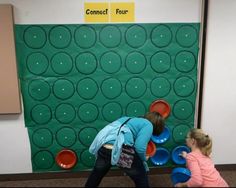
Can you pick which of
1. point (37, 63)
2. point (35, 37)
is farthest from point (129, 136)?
point (35, 37)

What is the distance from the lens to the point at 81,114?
3.00m

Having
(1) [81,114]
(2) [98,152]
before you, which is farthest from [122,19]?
(2) [98,152]

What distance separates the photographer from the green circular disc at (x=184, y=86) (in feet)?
9.93

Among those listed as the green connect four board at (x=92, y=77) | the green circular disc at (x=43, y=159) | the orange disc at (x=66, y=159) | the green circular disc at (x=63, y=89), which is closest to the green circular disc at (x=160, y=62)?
the green connect four board at (x=92, y=77)

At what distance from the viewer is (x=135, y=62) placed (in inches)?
116

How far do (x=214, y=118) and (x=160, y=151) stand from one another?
0.69 meters

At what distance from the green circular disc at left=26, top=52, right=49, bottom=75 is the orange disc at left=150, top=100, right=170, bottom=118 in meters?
1.16

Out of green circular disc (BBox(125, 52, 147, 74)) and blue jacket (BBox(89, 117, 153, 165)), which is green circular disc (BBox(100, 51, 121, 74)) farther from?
blue jacket (BBox(89, 117, 153, 165))

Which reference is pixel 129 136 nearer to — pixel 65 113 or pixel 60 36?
pixel 65 113

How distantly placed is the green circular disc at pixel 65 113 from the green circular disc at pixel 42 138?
19 cm

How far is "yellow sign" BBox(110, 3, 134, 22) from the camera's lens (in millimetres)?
2826

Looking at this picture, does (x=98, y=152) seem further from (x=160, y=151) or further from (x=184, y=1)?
(x=184, y=1)

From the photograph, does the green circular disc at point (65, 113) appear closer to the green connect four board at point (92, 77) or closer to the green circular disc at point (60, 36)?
the green connect four board at point (92, 77)

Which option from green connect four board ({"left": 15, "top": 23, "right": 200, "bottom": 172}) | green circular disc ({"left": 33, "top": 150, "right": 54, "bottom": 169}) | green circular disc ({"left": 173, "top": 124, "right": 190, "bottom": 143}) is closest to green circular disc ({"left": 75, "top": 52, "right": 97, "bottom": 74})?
green connect four board ({"left": 15, "top": 23, "right": 200, "bottom": 172})
